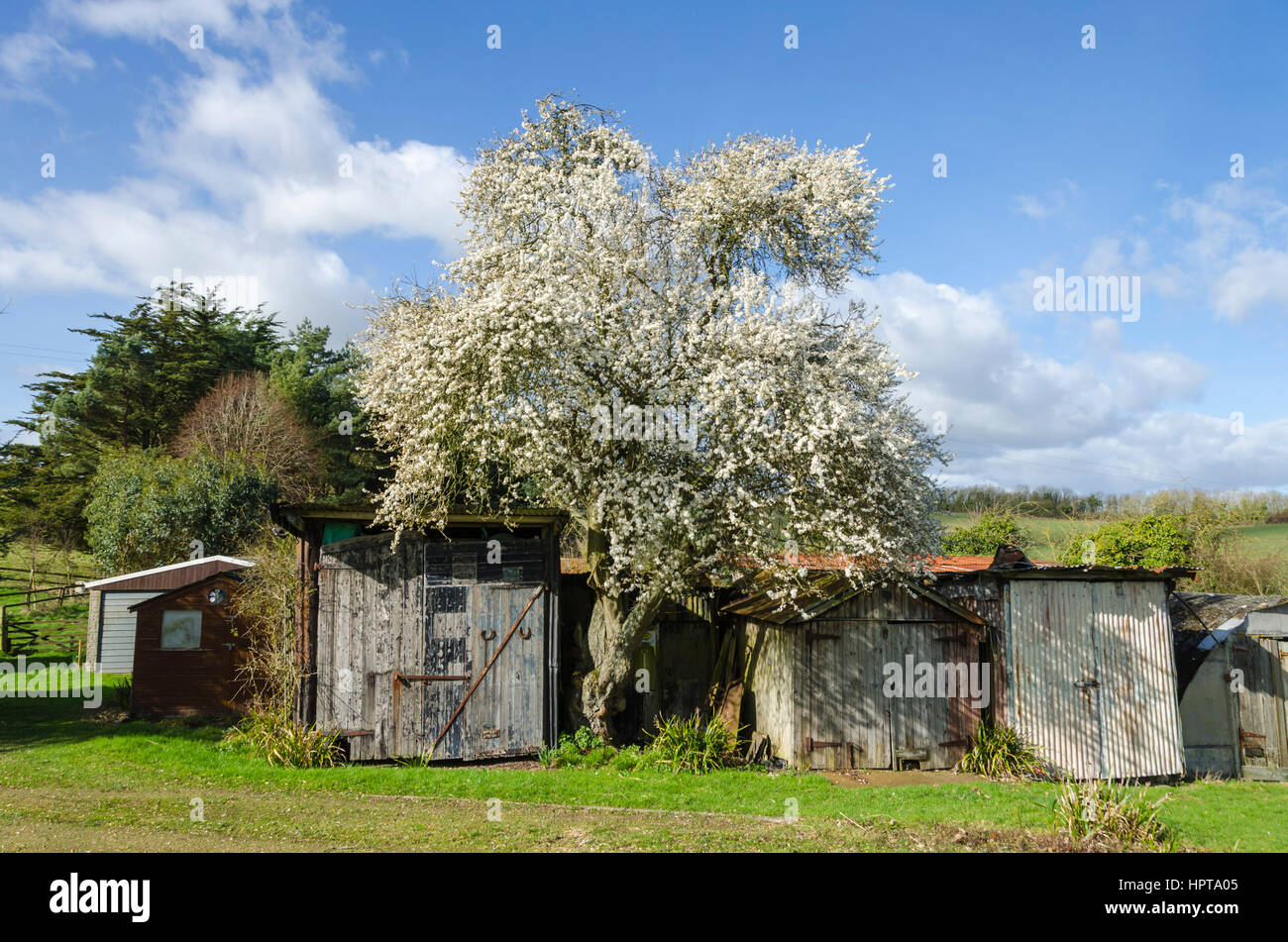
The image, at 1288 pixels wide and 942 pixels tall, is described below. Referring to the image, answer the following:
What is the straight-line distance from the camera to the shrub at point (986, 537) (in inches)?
1121

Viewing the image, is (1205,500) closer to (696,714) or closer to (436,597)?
(696,714)

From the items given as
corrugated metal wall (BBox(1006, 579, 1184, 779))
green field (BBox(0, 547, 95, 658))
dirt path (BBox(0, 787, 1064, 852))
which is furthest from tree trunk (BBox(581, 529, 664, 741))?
green field (BBox(0, 547, 95, 658))

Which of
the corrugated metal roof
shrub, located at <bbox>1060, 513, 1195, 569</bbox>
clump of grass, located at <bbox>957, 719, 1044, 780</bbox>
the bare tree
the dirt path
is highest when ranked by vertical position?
the bare tree

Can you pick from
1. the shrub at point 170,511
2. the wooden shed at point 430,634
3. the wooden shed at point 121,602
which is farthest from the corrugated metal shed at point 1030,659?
the shrub at point 170,511

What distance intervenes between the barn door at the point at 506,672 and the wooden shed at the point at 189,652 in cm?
560

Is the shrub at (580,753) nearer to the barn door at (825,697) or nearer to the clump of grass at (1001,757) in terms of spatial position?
the barn door at (825,697)

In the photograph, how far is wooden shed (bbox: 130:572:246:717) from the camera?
15.6 meters

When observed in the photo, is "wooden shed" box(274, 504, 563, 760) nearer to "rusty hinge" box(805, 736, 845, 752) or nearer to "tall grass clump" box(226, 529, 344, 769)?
"tall grass clump" box(226, 529, 344, 769)

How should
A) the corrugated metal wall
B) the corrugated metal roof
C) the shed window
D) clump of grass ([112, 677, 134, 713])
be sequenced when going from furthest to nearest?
the corrugated metal roof < clump of grass ([112, 677, 134, 713]) < the shed window < the corrugated metal wall

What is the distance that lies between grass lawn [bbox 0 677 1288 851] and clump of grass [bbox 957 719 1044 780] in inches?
22.6

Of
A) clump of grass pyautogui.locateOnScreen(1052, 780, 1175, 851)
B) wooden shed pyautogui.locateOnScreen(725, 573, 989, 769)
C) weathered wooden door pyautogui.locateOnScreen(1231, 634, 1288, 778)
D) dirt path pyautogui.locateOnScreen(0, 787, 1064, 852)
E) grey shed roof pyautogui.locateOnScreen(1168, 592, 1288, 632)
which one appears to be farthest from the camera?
grey shed roof pyautogui.locateOnScreen(1168, 592, 1288, 632)

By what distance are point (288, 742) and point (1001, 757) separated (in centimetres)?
1176

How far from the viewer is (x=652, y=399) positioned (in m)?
12.0
